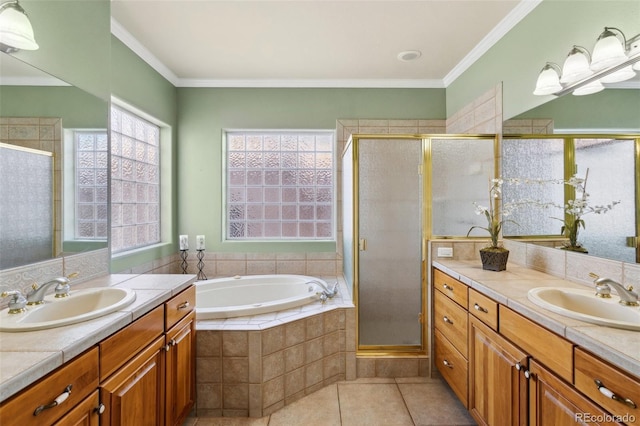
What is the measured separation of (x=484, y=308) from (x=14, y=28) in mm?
2525

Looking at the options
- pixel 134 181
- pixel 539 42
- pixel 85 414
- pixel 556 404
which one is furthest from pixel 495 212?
pixel 134 181

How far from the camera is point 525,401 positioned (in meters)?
1.25

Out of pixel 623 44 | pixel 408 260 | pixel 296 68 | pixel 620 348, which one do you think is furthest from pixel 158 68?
pixel 620 348

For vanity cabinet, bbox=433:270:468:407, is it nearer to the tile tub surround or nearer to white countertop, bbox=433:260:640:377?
white countertop, bbox=433:260:640:377

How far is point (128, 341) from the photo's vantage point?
1203 mm

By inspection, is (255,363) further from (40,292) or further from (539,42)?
(539,42)

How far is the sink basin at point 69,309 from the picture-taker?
102 centimetres

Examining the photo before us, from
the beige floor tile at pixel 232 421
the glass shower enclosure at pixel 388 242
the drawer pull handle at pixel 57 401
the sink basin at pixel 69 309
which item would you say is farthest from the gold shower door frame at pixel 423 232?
the drawer pull handle at pixel 57 401

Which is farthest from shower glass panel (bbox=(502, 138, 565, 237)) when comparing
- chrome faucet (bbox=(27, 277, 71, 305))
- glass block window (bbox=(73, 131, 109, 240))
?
glass block window (bbox=(73, 131, 109, 240))

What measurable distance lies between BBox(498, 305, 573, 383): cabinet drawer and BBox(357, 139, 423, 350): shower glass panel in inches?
38.6

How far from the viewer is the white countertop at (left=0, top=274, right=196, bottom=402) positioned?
2.48 feet

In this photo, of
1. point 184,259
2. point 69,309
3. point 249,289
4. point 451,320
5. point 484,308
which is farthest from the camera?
point 184,259

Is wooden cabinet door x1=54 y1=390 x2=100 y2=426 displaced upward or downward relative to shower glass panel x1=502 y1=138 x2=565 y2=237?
downward

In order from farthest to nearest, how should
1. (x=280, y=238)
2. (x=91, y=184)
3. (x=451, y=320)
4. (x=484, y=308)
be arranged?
(x=280, y=238) → (x=451, y=320) → (x=91, y=184) → (x=484, y=308)
